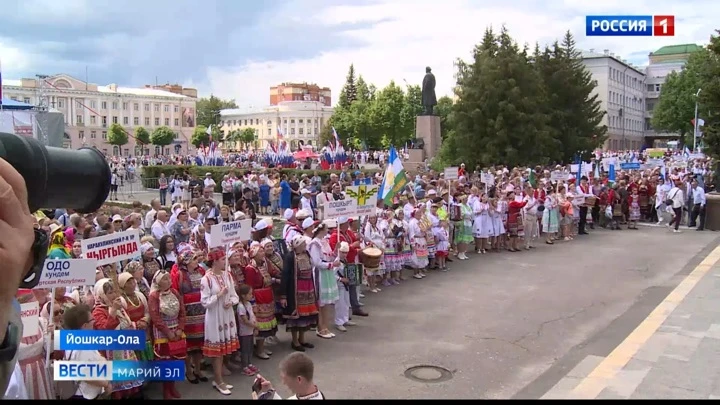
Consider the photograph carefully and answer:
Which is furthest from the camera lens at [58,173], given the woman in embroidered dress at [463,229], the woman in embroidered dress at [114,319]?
the woman in embroidered dress at [463,229]

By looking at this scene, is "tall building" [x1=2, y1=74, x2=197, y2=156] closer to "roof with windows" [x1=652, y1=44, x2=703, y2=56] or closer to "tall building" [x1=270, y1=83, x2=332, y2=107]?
"tall building" [x1=270, y1=83, x2=332, y2=107]

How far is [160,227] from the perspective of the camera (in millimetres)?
12688

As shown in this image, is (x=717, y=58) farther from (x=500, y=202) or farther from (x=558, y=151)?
(x=558, y=151)

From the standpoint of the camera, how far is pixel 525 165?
35.6 meters

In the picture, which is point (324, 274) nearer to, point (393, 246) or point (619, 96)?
point (393, 246)

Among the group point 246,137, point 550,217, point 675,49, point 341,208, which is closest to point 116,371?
point 341,208

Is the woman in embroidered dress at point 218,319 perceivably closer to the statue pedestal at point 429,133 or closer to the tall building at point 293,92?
the statue pedestal at point 429,133

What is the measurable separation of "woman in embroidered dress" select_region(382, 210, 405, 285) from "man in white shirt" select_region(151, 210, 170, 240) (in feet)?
15.1

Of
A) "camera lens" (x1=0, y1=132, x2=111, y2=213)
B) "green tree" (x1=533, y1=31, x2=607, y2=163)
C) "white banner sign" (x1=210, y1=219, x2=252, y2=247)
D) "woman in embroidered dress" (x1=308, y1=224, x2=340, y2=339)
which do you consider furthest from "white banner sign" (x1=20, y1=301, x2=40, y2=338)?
"green tree" (x1=533, y1=31, x2=607, y2=163)

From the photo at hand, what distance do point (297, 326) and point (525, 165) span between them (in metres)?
28.3

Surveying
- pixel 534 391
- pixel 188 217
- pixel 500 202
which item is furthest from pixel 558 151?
pixel 534 391

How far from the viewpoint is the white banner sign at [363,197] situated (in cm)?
1223

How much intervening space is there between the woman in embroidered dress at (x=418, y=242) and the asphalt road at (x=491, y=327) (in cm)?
41

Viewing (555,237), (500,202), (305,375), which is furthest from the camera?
(555,237)
